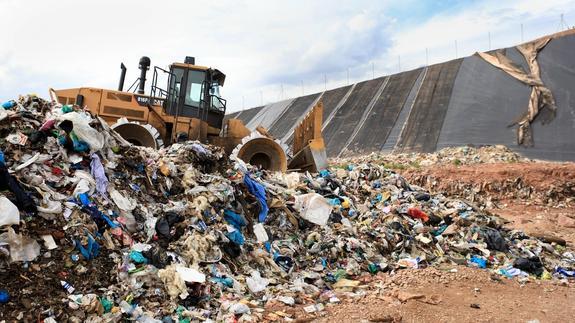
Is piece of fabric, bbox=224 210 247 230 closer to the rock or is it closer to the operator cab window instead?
the rock

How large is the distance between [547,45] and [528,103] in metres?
2.84

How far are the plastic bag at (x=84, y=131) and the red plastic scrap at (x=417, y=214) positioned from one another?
475 centimetres

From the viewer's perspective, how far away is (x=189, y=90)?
359 inches

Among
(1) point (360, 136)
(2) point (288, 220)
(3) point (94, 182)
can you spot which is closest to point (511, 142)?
(1) point (360, 136)

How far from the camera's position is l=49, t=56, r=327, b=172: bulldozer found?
8820 millimetres

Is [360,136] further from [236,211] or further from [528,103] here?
[236,211]

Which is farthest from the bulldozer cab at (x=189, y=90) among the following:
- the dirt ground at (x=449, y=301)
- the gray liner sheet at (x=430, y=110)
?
the gray liner sheet at (x=430, y=110)

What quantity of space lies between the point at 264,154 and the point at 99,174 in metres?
4.24

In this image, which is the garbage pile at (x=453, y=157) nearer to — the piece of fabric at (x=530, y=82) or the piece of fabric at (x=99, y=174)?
the piece of fabric at (x=530, y=82)

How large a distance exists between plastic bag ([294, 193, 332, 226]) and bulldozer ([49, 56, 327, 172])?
7.20 ft

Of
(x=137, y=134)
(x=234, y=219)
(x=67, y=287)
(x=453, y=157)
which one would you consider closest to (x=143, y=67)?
(x=137, y=134)

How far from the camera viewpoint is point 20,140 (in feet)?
15.7

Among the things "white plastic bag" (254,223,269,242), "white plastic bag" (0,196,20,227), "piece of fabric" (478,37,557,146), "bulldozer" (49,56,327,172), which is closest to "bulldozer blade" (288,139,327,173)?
"bulldozer" (49,56,327,172)

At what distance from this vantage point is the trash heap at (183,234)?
3.77 meters
